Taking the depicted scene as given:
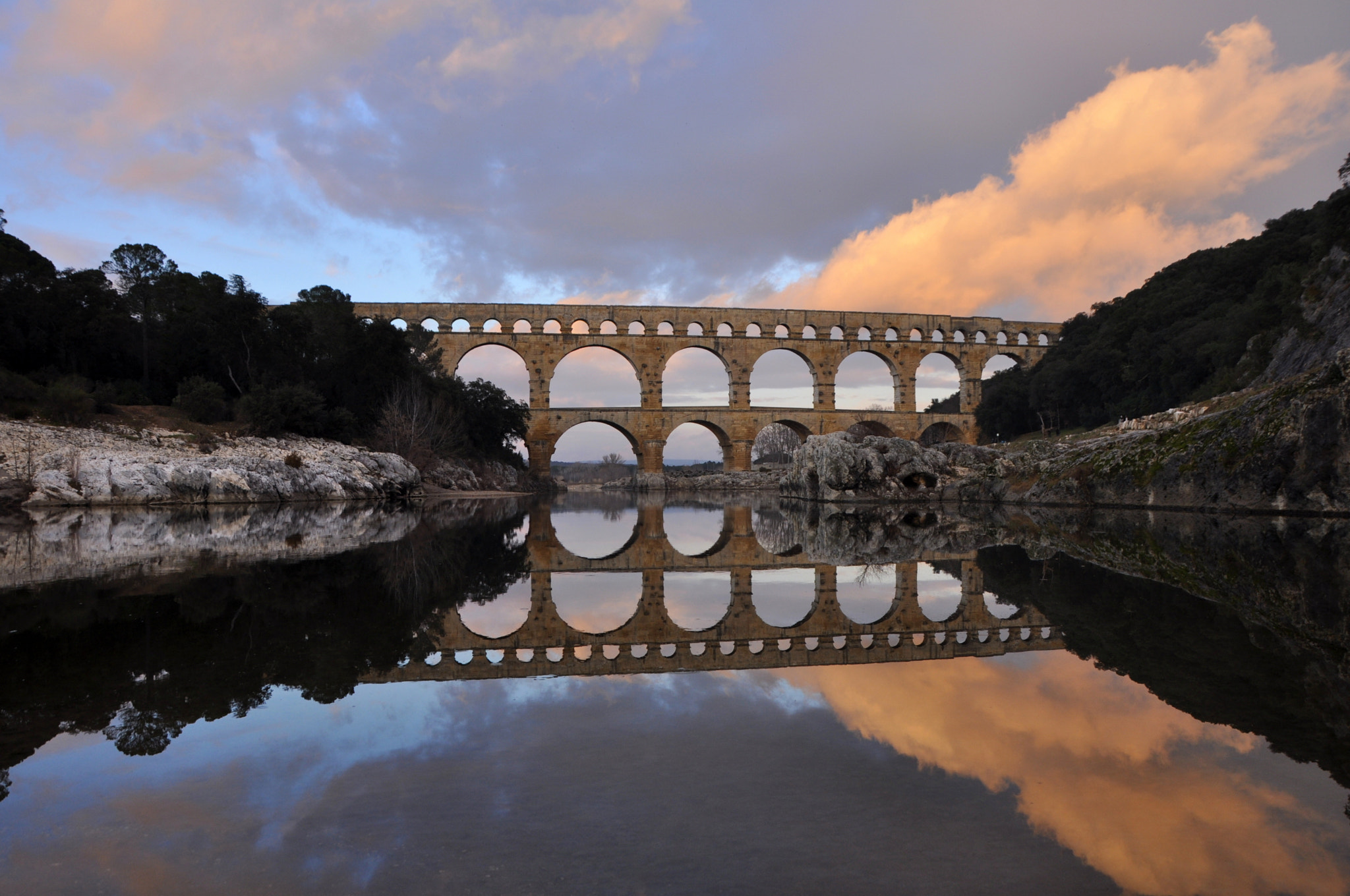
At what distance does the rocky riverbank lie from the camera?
32.7 feet

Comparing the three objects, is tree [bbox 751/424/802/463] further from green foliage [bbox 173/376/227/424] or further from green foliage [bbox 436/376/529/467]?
green foliage [bbox 173/376/227/424]

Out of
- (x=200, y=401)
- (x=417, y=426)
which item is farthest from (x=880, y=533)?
(x=200, y=401)

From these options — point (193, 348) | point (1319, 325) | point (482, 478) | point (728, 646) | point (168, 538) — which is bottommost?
point (728, 646)

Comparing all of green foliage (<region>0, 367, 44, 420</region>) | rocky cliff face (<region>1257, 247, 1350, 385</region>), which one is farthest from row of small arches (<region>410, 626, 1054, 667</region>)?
green foliage (<region>0, 367, 44, 420</region>)

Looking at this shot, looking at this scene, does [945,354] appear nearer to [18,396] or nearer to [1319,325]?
[1319,325]

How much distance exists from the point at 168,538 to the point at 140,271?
19623 mm

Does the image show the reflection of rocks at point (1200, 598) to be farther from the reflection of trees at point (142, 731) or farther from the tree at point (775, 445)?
the tree at point (775, 445)

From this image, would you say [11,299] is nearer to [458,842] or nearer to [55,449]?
[55,449]

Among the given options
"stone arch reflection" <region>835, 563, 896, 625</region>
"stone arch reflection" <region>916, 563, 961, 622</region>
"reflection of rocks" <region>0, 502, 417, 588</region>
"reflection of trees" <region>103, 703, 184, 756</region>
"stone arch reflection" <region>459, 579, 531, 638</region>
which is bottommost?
"stone arch reflection" <region>916, 563, 961, 622</region>

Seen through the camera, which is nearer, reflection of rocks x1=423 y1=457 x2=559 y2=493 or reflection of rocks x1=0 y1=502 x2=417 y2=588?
reflection of rocks x1=0 y1=502 x2=417 y2=588

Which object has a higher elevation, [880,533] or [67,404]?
[67,404]

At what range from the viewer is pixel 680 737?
2.13m

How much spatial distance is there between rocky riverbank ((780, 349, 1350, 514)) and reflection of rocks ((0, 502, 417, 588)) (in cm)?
971

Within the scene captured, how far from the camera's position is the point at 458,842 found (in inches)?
58.3
